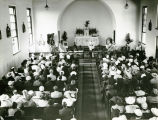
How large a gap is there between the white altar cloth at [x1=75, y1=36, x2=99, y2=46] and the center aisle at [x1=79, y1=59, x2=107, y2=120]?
17.4 ft

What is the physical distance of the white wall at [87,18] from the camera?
25.9m

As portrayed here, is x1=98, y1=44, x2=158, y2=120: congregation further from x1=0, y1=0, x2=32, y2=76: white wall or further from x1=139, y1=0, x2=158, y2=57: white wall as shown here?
x1=0, y1=0, x2=32, y2=76: white wall

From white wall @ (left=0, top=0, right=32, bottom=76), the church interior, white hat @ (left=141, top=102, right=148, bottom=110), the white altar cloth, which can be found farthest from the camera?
the white altar cloth

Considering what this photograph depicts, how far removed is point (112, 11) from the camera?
23812mm

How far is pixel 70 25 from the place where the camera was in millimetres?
26219

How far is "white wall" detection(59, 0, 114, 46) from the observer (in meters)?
25.9

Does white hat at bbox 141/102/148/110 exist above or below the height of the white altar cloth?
below

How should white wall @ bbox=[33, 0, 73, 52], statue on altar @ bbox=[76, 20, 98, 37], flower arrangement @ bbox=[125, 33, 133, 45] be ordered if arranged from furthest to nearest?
statue on altar @ bbox=[76, 20, 98, 37] → flower arrangement @ bbox=[125, 33, 133, 45] → white wall @ bbox=[33, 0, 73, 52]

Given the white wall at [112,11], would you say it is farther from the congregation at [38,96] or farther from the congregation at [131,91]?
the congregation at [38,96]

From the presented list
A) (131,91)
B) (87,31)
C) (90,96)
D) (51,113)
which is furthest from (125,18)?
(51,113)

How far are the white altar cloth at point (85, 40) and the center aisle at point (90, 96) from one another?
5306 millimetres

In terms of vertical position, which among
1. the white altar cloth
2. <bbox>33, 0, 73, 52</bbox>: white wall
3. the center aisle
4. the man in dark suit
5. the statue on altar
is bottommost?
the center aisle

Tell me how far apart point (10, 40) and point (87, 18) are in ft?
37.4

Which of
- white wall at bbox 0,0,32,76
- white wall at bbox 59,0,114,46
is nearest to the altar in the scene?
white wall at bbox 59,0,114,46
